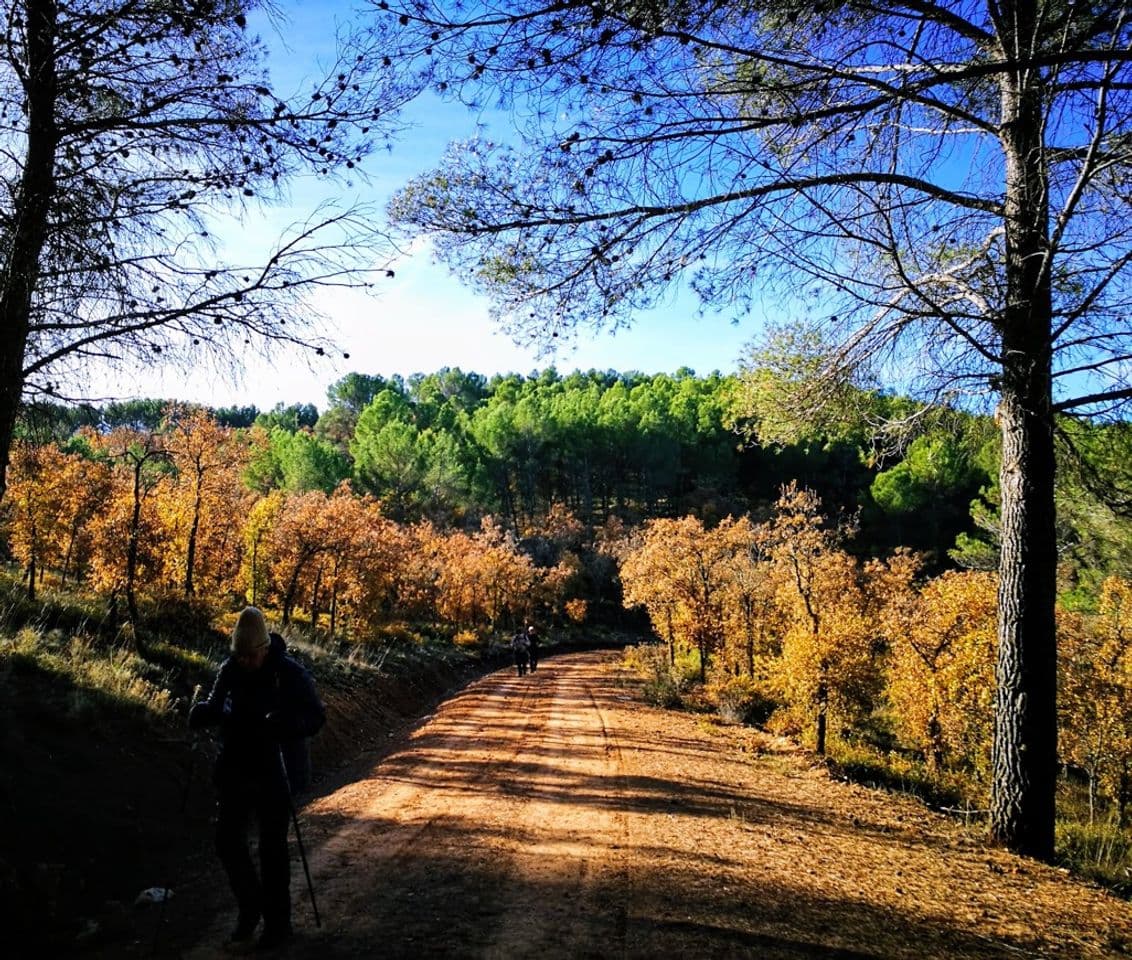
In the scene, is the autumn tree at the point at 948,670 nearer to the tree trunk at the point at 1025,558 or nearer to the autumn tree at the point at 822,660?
the autumn tree at the point at 822,660

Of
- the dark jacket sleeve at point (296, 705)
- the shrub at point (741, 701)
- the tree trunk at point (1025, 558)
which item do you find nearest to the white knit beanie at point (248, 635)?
the dark jacket sleeve at point (296, 705)

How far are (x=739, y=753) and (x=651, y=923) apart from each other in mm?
8284

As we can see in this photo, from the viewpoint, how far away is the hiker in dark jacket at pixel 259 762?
3.75m

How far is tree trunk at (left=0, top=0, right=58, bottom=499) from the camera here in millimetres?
4066

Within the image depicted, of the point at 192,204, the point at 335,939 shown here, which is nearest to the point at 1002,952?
the point at 335,939

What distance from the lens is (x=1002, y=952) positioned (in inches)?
→ 157

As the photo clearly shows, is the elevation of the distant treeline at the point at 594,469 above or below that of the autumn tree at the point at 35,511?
above

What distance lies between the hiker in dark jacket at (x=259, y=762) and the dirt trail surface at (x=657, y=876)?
28cm

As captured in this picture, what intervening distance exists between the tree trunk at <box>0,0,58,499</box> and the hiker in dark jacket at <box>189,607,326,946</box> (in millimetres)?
2093

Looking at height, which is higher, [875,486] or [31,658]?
[875,486]

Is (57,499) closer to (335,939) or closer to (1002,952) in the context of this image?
(335,939)

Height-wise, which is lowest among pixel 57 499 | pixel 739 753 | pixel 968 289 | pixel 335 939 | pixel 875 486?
pixel 739 753

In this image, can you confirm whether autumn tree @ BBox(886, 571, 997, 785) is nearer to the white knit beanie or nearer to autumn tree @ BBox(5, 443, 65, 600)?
the white knit beanie

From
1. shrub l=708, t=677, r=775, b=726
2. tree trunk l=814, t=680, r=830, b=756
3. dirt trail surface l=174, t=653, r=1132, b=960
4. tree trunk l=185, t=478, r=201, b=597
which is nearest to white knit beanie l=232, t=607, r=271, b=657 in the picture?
dirt trail surface l=174, t=653, r=1132, b=960
